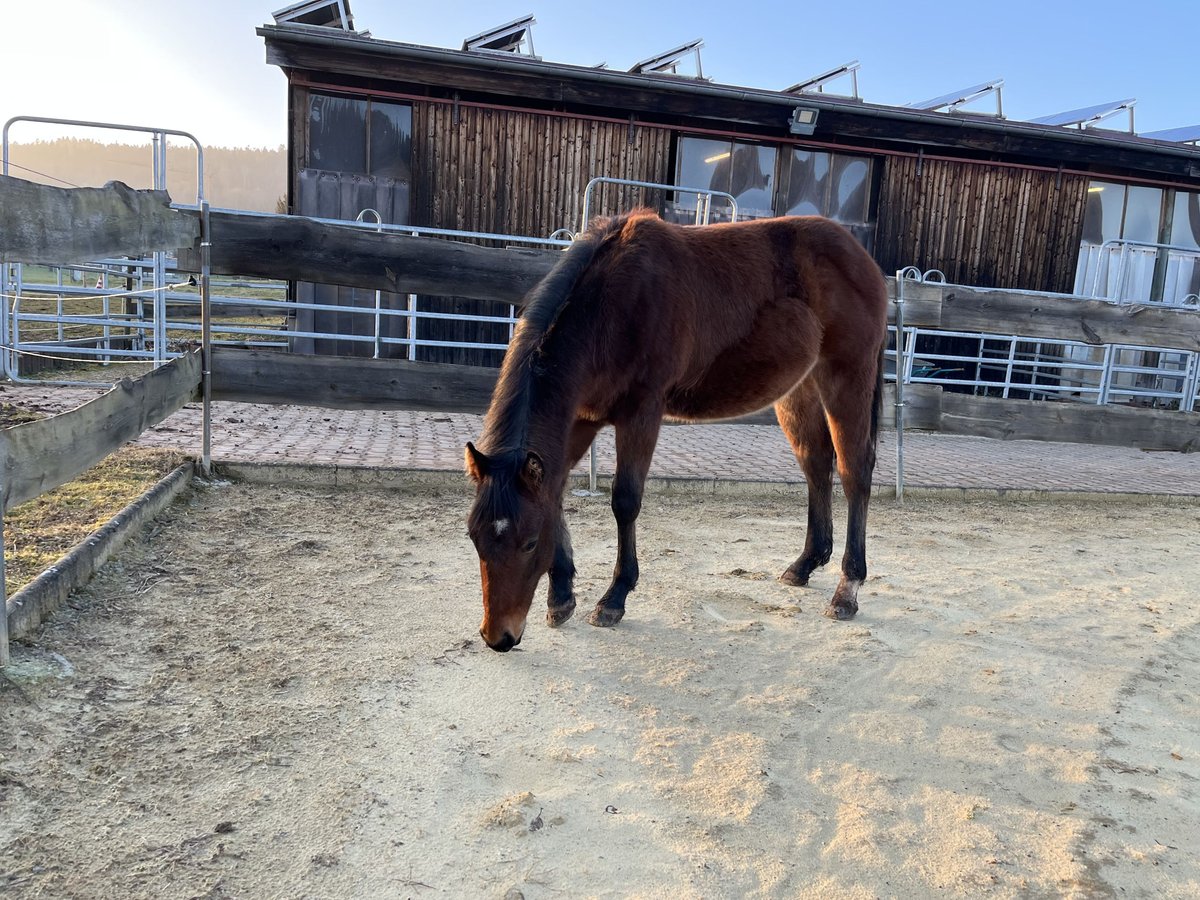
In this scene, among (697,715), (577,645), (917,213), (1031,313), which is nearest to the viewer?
(697,715)

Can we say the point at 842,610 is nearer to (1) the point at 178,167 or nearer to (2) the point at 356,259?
(2) the point at 356,259

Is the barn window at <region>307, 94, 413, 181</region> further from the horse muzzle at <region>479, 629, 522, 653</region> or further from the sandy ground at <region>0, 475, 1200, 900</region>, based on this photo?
the horse muzzle at <region>479, 629, 522, 653</region>

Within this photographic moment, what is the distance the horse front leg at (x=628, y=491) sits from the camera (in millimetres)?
3582

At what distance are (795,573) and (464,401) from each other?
8.94 ft

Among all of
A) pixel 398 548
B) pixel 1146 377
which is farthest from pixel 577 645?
pixel 1146 377

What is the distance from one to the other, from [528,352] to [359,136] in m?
10.2

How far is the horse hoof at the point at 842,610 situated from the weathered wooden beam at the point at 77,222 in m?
3.52

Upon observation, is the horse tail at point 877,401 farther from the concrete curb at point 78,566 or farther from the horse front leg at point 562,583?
the concrete curb at point 78,566

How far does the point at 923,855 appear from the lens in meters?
2.05

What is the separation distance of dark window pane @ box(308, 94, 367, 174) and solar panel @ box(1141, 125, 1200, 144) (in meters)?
13.9

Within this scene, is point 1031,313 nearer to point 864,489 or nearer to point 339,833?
point 864,489

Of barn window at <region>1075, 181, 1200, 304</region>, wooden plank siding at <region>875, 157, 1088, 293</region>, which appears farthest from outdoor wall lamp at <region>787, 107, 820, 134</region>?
barn window at <region>1075, 181, 1200, 304</region>

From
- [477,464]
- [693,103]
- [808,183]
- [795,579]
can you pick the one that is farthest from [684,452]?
[808,183]

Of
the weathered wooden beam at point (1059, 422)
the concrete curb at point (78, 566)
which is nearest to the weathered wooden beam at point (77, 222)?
the concrete curb at point (78, 566)
